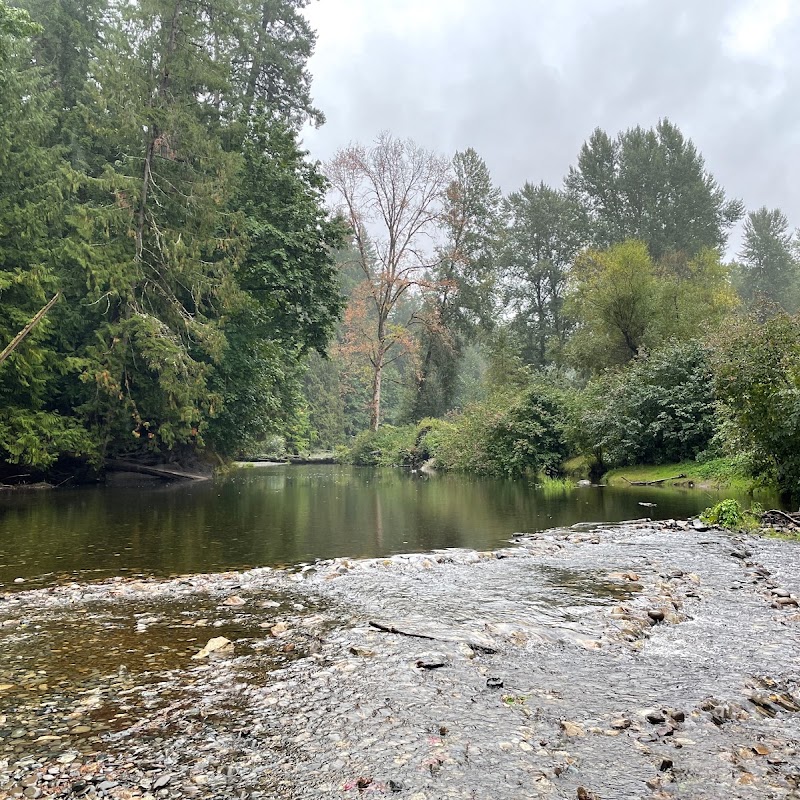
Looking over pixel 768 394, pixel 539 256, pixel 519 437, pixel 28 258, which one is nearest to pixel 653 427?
pixel 519 437

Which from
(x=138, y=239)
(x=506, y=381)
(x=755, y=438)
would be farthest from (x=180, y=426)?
(x=506, y=381)

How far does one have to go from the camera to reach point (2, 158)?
1791 centimetres

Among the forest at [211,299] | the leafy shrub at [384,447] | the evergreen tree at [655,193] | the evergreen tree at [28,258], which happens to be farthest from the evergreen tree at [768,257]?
the evergreen tree at [28,258]

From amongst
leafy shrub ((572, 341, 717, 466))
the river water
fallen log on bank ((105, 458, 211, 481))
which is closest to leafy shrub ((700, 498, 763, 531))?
the river water

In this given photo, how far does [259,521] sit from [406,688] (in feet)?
29.4

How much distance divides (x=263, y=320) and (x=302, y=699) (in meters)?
20.4

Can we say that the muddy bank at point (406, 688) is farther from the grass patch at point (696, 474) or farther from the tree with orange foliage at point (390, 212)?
the tree with orange foliage at point (390, 212)

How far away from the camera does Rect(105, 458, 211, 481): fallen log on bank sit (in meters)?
22.8

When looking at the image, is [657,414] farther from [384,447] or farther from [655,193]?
[655,193]

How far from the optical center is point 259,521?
12.2 m

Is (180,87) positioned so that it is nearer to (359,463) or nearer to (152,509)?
(152,509)

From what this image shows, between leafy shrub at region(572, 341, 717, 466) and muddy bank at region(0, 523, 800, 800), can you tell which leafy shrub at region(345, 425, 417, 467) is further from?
muddy bank at region(0, 523, 800, 800)

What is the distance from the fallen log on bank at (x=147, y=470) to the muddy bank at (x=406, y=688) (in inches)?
698

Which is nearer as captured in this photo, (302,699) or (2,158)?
(302,699)
